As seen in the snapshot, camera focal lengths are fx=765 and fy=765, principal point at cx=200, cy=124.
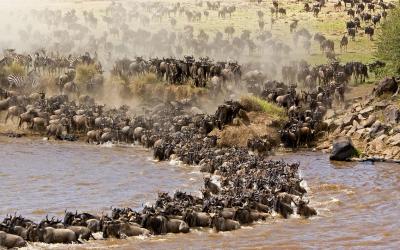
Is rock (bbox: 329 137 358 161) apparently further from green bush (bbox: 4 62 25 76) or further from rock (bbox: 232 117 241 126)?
green bush (bbox: 4 62 25 76)

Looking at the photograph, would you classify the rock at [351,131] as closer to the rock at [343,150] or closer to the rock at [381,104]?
the rock at [381,104]

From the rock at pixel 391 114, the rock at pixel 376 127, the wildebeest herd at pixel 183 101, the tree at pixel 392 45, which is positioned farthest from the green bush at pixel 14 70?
the tree at pixel 392 45

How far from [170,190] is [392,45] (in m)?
23.4

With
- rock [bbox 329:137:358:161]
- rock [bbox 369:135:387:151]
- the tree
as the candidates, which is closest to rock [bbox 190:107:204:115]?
rock [bbox 329:137:358:161]

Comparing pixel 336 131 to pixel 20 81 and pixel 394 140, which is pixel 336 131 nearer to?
pixel 394 140

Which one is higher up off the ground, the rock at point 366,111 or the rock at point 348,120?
the rock at point 366,111

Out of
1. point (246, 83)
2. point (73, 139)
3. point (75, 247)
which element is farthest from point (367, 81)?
point (75, 247)

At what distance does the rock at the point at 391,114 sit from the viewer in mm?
37375

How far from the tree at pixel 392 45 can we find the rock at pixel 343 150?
1191 cm

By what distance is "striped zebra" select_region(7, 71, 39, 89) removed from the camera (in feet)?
149

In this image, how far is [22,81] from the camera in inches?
1797

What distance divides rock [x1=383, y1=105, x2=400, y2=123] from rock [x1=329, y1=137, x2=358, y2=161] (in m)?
3.77

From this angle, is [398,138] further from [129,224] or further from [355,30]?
[355,30]

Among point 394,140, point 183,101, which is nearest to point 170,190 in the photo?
point 394,140
